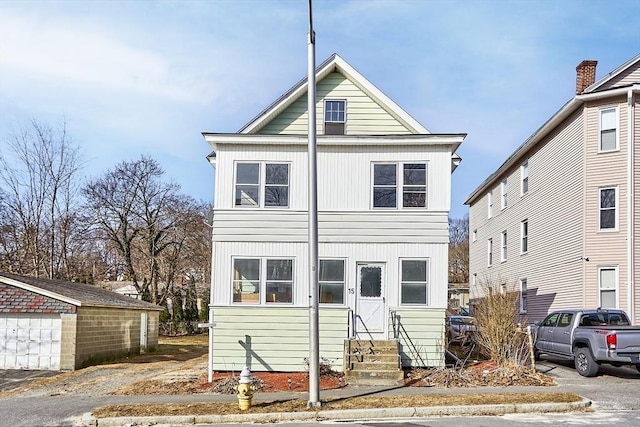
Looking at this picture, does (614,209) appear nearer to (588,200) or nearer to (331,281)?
(588,200)

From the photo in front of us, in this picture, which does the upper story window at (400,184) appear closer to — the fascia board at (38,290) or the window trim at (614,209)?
the window trim at (614,209)

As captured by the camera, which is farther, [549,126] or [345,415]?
[549,126]

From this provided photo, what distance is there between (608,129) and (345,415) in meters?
15.5

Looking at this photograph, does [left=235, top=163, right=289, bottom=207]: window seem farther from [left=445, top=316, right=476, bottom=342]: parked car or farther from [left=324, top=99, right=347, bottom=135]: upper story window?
[left=445, top=316, right=476, bottom=342]: parked car

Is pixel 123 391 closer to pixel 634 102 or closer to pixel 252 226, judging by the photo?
pixel 252 226

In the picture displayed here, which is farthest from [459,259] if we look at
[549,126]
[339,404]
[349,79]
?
[339,404]

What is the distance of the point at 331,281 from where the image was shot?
16.8m

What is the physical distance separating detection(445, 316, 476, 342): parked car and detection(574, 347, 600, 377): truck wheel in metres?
3.33

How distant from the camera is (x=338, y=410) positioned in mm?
11195

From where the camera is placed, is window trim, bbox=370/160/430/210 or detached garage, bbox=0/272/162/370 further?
detached garage, bbox=0/272/162/370

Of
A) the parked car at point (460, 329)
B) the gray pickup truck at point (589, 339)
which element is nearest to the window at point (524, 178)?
the parked car at point (460, 329)

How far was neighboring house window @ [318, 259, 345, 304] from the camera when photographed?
54.7 feet

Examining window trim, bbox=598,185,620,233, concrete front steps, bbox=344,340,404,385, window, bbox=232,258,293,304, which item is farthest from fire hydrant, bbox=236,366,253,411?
window trim, bbox=598,185,620,233

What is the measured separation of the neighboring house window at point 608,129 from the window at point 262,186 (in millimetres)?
11723
